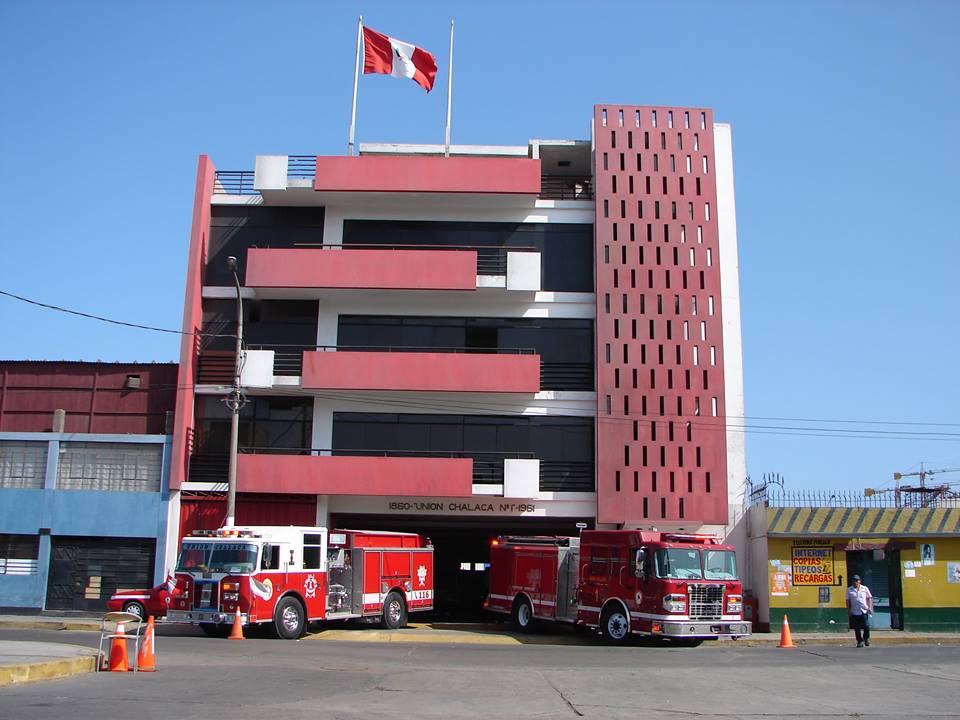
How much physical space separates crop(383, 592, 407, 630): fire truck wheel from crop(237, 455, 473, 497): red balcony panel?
214 inches

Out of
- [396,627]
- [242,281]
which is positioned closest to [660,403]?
[396,627]

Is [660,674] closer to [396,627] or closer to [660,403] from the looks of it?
[396,627]

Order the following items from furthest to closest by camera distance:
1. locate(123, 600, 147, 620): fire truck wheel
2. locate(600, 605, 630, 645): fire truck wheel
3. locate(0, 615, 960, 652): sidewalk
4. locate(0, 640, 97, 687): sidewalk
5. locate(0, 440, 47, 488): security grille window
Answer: locate(0, 440, 47, 488): security grille window < locate(123, 600, 147, 620): fire truck wheel < locate(0, 615, 960, 652): sidewalk < locate(600, 605, 630, 645): fire truck wheel < locate(0, 640, 97, 687): sidewalk

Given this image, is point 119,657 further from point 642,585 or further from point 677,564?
point 677,564

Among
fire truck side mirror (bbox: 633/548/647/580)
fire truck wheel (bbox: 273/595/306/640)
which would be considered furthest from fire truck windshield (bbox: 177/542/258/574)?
fire truck side mirror (bbox: 633/548/647/580)

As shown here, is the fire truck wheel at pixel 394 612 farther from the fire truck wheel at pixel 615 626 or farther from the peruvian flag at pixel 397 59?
the peruvian flag at pixel 397 59

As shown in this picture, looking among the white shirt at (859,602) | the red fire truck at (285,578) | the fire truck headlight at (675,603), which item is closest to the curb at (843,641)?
the white shirt at (859,602)

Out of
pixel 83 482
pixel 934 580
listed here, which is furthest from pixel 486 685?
pixel 83 482

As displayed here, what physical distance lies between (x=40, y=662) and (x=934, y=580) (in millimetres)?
27076

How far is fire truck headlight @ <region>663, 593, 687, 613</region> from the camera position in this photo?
2422cm

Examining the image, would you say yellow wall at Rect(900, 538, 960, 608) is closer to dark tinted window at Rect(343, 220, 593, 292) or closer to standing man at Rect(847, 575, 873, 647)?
standing man at Rect(847, 575, 873, 647)

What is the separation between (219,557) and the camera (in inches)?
947

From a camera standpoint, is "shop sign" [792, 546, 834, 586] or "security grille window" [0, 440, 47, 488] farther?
"security grille window" [0, 440, 47, 488]

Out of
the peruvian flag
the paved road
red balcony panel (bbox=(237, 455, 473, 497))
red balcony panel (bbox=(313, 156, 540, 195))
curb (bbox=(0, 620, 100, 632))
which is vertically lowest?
curb (bbox=(0, 620, 100, 632))
